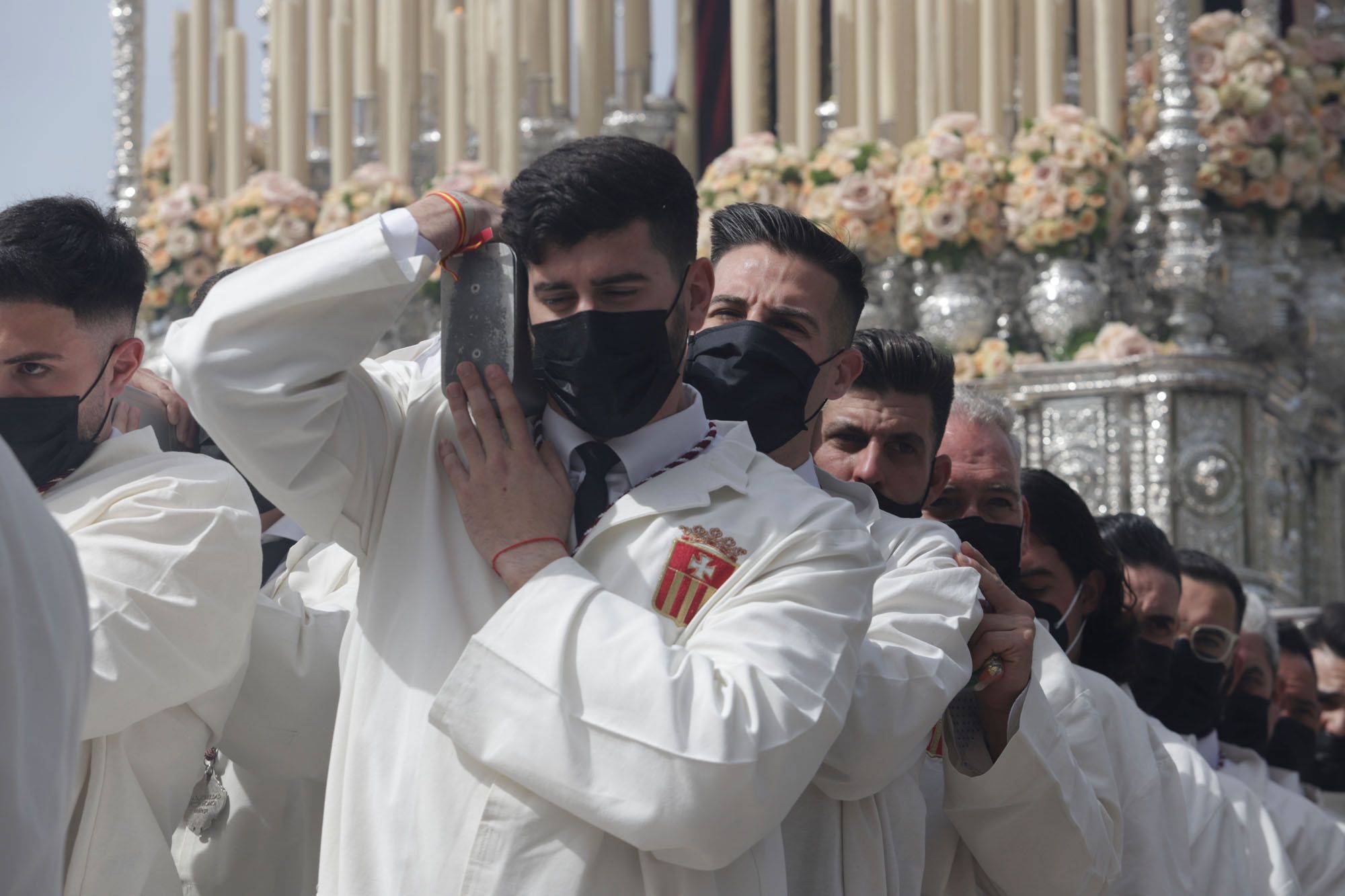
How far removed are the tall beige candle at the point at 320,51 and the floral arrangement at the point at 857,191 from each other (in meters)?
2.95

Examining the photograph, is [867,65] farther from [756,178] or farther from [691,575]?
[691,575]

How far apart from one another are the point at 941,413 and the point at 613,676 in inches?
65.3

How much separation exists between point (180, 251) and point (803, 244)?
19.0ft

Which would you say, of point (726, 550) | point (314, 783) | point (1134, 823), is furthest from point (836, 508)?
point (1134, 823)

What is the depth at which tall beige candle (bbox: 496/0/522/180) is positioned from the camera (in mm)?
8922

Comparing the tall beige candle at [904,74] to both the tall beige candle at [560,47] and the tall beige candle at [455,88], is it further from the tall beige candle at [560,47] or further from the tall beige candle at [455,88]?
the tall beige candle at [455,88]

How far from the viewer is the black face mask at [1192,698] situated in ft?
18.5

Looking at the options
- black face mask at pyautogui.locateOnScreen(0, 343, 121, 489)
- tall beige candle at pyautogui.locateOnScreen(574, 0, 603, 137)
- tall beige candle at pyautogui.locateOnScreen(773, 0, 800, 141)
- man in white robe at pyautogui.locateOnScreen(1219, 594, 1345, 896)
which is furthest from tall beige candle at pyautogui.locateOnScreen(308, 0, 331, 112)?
black face mask at pyautogui.locateOnScreen(0, 343, 121, 489)

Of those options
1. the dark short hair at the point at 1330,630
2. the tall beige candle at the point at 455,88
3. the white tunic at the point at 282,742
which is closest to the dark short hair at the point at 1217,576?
A: the dark short hair at the point at 1330,630

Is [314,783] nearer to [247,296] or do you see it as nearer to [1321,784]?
[247,296]

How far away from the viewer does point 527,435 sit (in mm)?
2789

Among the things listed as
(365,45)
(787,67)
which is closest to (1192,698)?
(787,67)

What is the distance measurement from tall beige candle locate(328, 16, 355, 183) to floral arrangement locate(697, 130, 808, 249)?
208 cm

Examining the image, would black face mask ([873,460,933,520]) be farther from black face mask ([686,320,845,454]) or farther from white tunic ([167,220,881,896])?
white tunic ([167,220,881,896])
